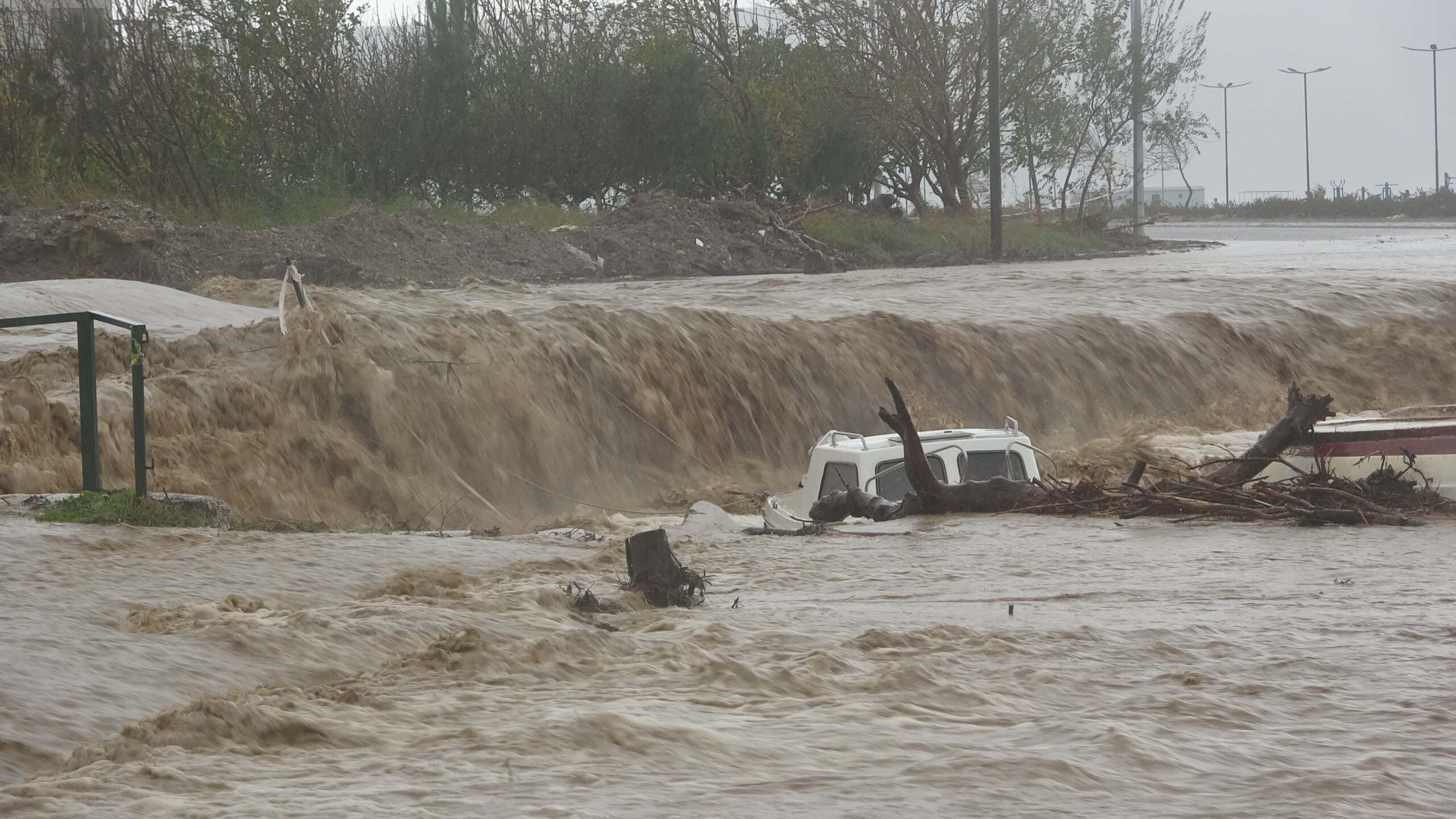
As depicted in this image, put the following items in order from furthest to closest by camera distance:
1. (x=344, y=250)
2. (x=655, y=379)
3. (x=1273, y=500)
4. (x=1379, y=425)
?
1. (x=344, y=250)
2. (x=655, y=379)
3. (x=1379, y=425)
4. (x=1273, y=500)

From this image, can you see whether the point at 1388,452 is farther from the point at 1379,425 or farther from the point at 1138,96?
the point at 1138,96

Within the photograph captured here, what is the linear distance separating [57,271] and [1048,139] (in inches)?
1555

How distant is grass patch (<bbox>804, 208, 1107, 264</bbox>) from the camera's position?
38.4 meters

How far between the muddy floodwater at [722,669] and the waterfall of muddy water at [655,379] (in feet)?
0.52

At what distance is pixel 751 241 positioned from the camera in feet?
109

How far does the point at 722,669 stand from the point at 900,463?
6.29m

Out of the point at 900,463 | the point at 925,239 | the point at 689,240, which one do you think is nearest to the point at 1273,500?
the point at 900,463

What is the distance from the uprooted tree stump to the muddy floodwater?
160 millimetres

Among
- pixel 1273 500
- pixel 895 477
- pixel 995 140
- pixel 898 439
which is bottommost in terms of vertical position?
pixel 1273 500

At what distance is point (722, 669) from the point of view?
6184mm

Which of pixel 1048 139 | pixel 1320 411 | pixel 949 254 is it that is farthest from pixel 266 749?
pixel 1048 139

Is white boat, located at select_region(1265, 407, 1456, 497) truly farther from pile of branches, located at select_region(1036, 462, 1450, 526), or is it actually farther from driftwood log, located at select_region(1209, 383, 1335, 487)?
driftwood log, located at select_region(1209, 383, 1335, 487)

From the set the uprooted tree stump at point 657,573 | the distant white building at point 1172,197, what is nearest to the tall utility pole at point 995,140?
the uprooted tree stump at point 657,573

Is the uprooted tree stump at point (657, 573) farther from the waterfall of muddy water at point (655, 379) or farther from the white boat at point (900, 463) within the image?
the waterfall of muddy water at point (655, 379)
